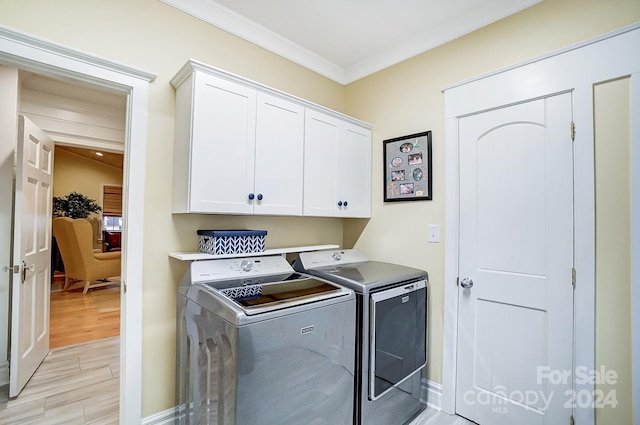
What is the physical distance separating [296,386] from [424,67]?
7.48ft

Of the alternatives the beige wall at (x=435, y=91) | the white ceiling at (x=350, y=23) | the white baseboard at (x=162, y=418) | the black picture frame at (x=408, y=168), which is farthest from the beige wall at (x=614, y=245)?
the white baseboard at (x=162, y=418)

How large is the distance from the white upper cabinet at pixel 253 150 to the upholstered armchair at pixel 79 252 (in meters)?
4.49

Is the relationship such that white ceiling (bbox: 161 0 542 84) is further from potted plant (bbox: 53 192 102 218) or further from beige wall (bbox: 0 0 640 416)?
potted plant (bbox: 53 192 102 218)

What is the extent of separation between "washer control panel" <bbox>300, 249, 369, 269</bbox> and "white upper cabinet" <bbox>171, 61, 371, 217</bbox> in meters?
0.31

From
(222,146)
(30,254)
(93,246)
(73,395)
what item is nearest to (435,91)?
(222,146)

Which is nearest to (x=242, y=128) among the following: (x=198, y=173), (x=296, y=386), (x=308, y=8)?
(x=198, y=173)

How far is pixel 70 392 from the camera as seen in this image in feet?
7.61

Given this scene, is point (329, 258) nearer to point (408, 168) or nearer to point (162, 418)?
point (408, 168)

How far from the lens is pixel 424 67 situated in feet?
7.41

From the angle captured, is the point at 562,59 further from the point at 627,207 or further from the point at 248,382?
the point at 248,382

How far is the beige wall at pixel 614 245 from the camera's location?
1.47 meters

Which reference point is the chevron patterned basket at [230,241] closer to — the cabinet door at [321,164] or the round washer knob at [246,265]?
the round washer knob at [246,265]

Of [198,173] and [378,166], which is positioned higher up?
[378,166]

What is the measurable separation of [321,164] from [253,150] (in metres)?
0.57
